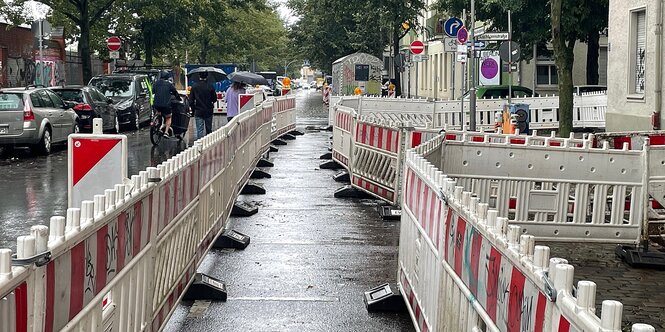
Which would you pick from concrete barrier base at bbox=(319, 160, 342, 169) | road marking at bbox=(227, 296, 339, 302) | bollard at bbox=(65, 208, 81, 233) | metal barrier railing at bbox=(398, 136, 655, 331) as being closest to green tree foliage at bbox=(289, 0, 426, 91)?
concrete barrier base at bbox=(319, 160, 342, 169)

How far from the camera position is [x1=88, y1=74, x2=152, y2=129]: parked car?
31.7 meters

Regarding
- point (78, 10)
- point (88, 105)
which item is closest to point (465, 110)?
point (88, 105)

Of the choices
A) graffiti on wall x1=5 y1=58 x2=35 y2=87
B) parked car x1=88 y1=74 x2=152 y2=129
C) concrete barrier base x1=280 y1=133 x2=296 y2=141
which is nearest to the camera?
concrete barrier base x1=280 y1=133 x2=296 y2=141

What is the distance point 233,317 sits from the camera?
764 centimetres

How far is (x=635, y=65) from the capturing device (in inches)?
938

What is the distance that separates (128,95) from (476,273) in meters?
28.8

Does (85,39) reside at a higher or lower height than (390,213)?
higher

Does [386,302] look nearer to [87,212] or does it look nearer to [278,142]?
[87,212]

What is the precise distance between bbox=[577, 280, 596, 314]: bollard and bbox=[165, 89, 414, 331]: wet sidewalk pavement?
449 centimetres

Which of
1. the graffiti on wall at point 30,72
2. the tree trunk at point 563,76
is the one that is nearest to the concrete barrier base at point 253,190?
the tree trunk at point 563,76

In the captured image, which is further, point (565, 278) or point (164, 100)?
point (164, 100)

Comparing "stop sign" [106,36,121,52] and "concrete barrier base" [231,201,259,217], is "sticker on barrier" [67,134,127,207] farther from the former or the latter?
"stop sign" [106,36,121,52]

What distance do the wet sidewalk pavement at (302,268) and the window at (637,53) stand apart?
414 inches

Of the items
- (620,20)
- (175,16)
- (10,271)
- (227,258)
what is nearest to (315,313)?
(227,258)
